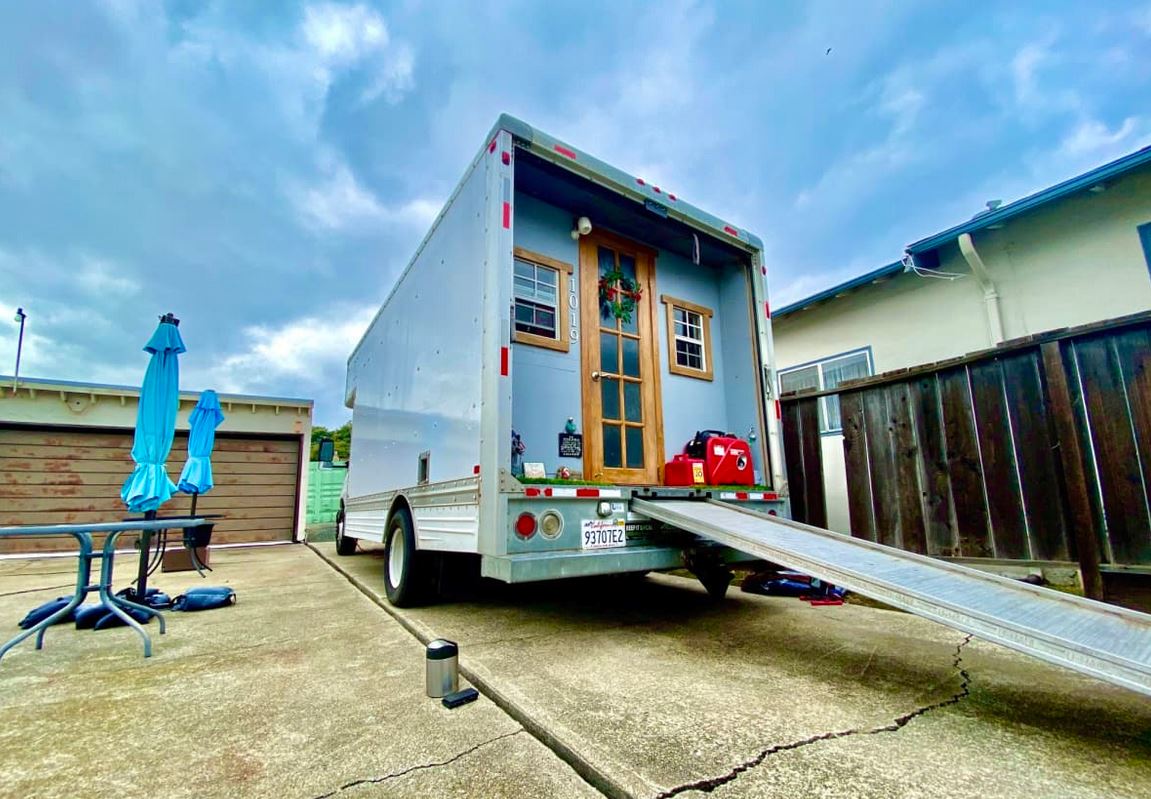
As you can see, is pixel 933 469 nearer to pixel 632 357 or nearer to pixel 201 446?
pixel 632 357

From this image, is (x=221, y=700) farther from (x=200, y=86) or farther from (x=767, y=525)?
(x=200, y=86)

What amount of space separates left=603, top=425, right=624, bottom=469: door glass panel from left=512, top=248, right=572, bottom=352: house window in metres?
0.79

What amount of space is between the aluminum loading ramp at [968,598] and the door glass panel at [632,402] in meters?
1.36

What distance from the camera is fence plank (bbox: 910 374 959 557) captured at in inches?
136

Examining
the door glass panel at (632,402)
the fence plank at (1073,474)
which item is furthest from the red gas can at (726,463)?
the fence plank at (1073,474)

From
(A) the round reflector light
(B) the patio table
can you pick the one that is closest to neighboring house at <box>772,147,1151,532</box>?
(A) the round reflector light

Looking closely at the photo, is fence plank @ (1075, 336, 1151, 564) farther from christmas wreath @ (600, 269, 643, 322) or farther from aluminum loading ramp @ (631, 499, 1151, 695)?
christmas wreath @ (600, 269, 643, 322)

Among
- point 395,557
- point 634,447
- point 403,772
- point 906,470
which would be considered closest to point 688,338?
point 634,447

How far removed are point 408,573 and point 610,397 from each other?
213cm

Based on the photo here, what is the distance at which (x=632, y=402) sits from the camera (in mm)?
4137

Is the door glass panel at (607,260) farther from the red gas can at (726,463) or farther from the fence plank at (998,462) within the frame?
the fence plank at (998,462)

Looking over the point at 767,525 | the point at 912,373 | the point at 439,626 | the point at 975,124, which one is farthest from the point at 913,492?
the point at 975,124

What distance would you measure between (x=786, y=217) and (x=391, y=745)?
36.3ft

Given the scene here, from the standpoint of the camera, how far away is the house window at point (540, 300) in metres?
3.83
